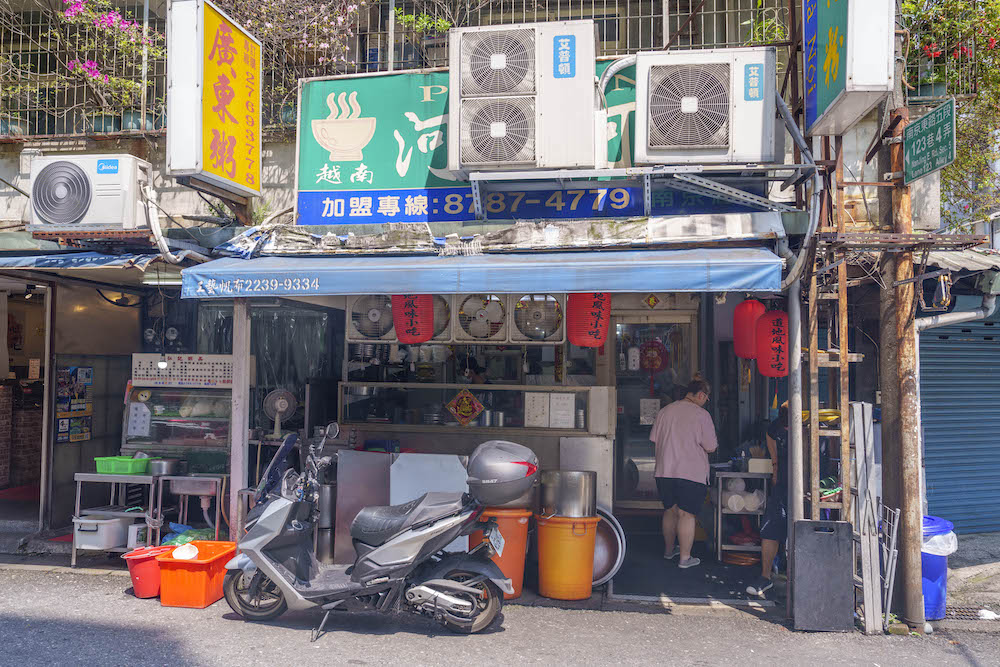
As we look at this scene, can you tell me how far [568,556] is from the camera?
6777mm

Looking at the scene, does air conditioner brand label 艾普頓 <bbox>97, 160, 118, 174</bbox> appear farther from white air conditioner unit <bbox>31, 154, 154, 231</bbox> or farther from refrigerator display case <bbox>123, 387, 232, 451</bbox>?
refrigerator display case <bbox>123, 387, 232, 451</bbox>

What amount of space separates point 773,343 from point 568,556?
2787 millimetres

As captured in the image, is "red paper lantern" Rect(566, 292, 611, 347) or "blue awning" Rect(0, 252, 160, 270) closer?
"blue awning" Rect(0, 252, 160, 270)

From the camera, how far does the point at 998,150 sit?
31.6ft

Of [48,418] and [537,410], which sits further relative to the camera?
[48,418]

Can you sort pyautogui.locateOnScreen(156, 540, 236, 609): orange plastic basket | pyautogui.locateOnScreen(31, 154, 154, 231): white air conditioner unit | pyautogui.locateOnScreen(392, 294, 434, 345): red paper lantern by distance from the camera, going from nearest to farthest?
1. pyautogui.locateOnScreen(156, 540, 236, 609): orange plastic basket
2. pyautogui.locateOnScreen(31, 154, 154, 231): white air conditioner unit
3. pyautogui.locateOnScreen(392, 294, 434, 345): red paper lantern

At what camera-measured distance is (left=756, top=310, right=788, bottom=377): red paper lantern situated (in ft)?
23.1

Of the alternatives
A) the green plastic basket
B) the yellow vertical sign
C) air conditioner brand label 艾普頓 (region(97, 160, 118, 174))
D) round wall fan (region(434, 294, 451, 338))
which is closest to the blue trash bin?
round wall fan (region(434, 294, 451, 338))

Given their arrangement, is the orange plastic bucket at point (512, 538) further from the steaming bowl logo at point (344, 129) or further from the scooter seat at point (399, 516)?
the steaming bowl logo at point (344, 129)

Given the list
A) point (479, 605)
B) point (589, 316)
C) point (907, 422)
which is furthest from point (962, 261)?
point (479, 605)

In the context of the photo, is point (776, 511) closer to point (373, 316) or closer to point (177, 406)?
point (373, 316)

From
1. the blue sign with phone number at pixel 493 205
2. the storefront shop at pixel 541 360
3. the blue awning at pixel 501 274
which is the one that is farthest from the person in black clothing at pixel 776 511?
the blue sign with phone number at pixel 493 205

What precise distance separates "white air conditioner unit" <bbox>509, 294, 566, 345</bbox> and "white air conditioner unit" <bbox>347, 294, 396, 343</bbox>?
144 centimetres

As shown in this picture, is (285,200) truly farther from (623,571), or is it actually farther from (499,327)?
(623,571)
